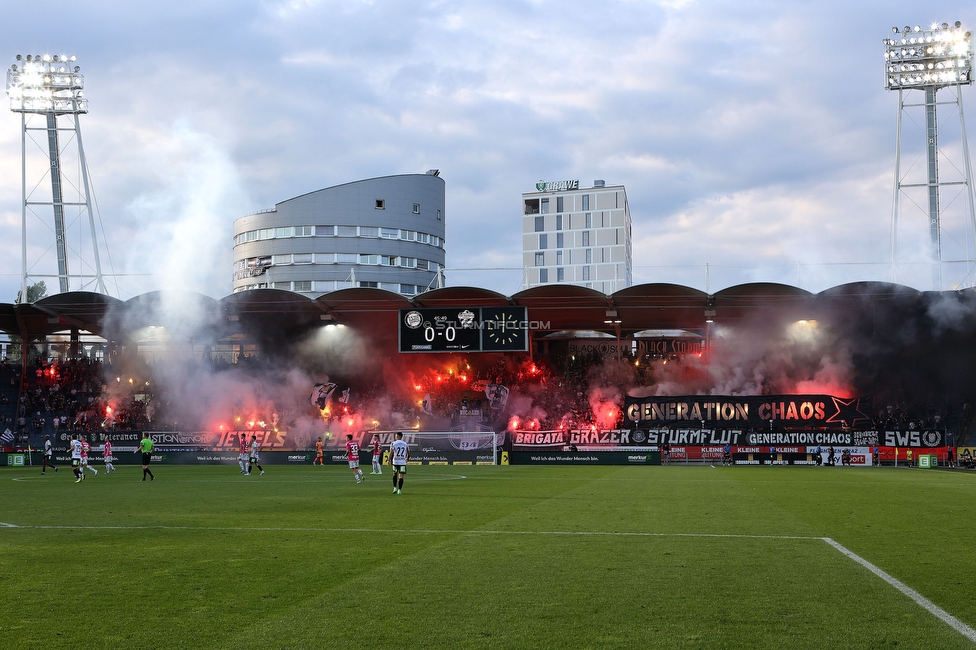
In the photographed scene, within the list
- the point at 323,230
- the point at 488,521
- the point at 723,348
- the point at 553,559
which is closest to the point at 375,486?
the point at 488,521

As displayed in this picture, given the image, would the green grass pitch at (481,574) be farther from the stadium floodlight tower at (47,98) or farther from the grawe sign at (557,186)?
the grawe sign at (557,186)

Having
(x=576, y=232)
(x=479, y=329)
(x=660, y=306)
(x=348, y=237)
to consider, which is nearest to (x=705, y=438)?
(x=660, y=306)

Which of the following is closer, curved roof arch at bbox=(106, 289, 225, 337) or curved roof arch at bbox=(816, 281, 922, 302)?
curved roof arch at bbox=(816, 281, 922, 302)

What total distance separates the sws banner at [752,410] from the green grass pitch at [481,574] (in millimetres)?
33180

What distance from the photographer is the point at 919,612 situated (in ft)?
26.7

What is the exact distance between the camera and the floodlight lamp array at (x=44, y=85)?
180ft

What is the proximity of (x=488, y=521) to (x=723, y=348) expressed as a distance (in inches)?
1905

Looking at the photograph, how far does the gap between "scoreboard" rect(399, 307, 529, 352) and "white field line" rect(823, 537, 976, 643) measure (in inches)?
1525

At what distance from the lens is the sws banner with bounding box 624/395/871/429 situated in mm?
51500

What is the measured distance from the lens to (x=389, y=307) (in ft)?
183

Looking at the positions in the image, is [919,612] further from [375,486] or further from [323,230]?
[323,230]

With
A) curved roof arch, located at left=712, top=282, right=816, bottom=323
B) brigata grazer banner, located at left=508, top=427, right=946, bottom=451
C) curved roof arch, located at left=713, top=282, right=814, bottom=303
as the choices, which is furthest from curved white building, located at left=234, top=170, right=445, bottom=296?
curved roof arch, located at left=713, top=282, right=814, bottom=303

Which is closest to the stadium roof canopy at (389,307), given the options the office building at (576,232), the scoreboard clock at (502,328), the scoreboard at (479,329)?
the scoreboard at (479,329)

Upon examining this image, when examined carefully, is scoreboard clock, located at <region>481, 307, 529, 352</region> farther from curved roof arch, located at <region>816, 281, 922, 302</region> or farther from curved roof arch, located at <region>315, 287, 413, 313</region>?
curved roof arch, located at <region>816, 281, 922, 302</region>
